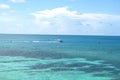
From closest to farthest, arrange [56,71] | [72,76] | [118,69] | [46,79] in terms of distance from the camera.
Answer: [46,79]
[72,76]
[56,71]
[118,69]

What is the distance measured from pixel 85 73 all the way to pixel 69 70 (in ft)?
7.78

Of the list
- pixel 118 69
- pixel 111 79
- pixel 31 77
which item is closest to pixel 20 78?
pixel 31 77

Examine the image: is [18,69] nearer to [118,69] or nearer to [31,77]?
[31,77]

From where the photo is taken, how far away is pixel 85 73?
24359 mm

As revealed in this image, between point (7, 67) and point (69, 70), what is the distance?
7.01 meters

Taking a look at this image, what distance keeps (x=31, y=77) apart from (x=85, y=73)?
17.8ft

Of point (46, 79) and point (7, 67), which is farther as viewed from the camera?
point (7, 67)

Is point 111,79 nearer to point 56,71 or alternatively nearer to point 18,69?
point 56,71

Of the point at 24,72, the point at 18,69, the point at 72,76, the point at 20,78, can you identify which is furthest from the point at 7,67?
the point at 72,76

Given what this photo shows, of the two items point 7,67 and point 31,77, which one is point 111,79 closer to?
point 31,77

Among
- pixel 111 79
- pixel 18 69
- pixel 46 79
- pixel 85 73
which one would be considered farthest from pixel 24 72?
pixel 111 79

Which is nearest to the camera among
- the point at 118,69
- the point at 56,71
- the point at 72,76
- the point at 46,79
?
the point at 46,79

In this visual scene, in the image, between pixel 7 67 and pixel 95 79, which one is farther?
pixel 7 67

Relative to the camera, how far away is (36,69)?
86.5 ft
